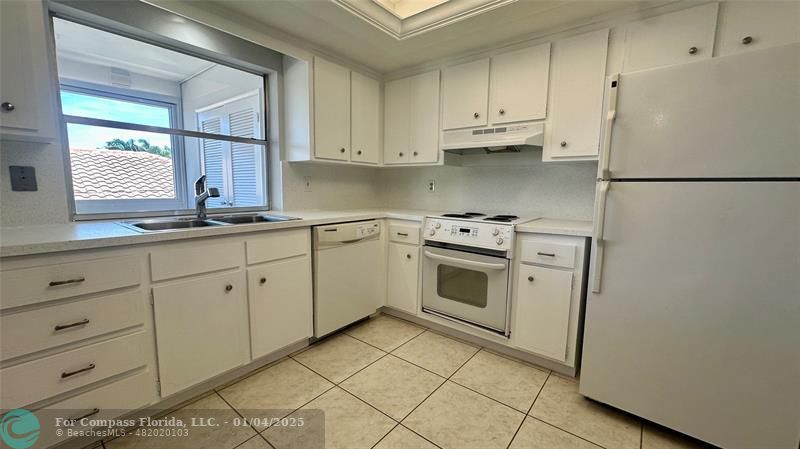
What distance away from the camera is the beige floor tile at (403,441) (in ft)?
4.71

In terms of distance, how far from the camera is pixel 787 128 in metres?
1.18

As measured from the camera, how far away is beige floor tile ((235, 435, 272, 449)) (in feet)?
4.65

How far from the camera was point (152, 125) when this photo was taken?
2.02 metres

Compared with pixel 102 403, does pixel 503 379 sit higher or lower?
lower

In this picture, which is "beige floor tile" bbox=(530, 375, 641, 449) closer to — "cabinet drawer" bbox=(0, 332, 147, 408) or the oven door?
the oven door

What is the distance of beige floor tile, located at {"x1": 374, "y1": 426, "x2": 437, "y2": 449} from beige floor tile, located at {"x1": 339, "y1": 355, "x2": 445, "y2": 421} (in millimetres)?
97

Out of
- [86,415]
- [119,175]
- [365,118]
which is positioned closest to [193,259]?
[86,415]

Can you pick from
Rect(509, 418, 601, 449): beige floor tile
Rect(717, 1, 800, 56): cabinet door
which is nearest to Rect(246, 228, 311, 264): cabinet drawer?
Rect(509, 418, 601, 449): beige floor tile

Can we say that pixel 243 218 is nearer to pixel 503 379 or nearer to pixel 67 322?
pixel 67 322

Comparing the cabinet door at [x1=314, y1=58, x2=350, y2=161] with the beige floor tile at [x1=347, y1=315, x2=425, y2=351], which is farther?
the cabinet door at [x1=314, y1=58, x2=350, y2=161]

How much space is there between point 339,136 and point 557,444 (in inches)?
99.0

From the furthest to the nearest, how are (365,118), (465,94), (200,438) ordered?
(365,118)
(465,94)
(200,438)

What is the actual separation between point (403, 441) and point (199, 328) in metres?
1.19

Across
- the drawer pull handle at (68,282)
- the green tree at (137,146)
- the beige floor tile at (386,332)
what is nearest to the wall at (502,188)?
the beige floor tile at (386,332)
